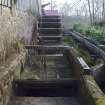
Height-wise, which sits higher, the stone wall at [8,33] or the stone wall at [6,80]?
the stone wall at [8,33]

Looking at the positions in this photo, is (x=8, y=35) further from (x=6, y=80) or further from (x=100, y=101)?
(x=100, y=101)

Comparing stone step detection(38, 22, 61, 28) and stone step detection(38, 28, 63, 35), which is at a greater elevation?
stone step detection(38, 22, 61, 28)

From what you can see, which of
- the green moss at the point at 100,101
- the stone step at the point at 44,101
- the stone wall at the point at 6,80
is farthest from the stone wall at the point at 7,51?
the green moss at the point at 100,101

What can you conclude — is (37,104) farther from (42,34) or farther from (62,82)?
(42,34)

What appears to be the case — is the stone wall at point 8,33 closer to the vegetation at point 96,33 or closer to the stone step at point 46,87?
the stone step at point 46,87

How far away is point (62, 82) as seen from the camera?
5.38 meters

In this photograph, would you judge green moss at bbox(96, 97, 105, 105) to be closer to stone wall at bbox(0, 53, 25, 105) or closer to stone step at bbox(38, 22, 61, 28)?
stone wall at bbox(0, 53, 25, 105)

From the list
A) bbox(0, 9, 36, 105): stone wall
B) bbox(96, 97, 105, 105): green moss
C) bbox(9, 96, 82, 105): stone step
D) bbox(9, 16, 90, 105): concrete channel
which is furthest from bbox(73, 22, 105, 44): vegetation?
bbox(96, 97, 105, 105): green moss

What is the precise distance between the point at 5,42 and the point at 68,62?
283cm

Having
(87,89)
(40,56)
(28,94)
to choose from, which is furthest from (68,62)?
(87,89)

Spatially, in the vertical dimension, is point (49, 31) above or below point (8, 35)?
above

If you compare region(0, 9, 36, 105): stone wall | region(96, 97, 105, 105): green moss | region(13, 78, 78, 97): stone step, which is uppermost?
region(0, 9, 36, 105): stone wall

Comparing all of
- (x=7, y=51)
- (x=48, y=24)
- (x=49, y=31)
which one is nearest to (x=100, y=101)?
(x=7, y=51)

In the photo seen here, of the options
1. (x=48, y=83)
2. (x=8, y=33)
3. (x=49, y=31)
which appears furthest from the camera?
(x=49, y=31)
